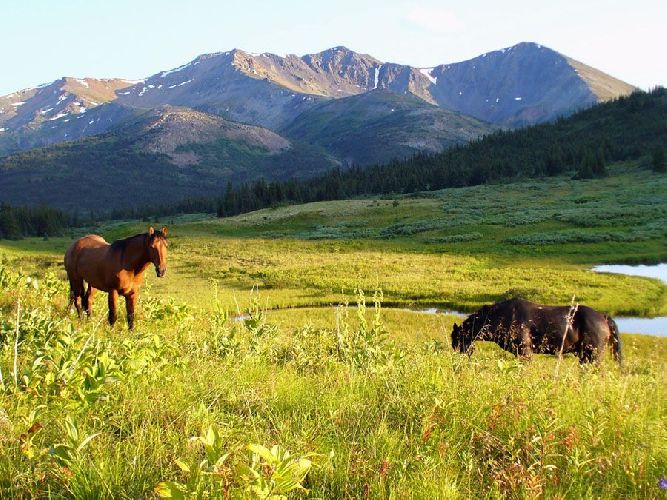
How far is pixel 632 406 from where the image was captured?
558cm

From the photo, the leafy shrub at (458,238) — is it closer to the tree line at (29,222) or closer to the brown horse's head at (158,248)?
the brown horse's head at (158,248)

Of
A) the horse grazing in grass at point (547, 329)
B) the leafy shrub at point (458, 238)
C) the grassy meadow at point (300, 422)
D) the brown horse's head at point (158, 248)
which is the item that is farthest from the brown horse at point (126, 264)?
the leafy shrub at point (458, 238)

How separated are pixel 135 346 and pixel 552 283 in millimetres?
38629

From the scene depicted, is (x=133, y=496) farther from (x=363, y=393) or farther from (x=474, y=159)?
(x=474, y=159)

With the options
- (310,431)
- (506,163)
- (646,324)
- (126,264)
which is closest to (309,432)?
(310,431)

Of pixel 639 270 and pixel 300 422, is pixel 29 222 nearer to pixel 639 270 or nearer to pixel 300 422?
pixel 639 270

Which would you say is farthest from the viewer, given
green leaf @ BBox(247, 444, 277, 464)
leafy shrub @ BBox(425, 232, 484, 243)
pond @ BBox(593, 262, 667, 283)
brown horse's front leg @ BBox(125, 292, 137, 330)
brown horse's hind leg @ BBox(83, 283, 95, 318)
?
leafy shrub @ BBox(425, 232, 484, 243)

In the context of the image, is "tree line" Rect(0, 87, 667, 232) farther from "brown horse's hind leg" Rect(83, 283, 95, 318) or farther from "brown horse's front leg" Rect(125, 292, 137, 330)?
"brown horse's front leg" Rect(125, 292, 137, 330)

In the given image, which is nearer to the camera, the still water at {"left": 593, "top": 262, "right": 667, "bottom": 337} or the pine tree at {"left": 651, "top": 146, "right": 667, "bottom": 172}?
the still water at {"left": 593, "top": 262, "right": 667, "bottom": 337}

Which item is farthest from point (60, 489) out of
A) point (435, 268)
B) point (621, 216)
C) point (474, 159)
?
point (474, 159)

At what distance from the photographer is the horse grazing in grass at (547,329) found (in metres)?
14.7

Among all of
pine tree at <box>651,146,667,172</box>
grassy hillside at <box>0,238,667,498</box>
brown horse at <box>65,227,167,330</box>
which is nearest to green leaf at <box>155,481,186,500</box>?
grassy hillside at <box>0,238,667,498</box>

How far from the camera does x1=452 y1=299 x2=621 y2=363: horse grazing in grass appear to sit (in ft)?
48.2

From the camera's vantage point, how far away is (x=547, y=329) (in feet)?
48.6
